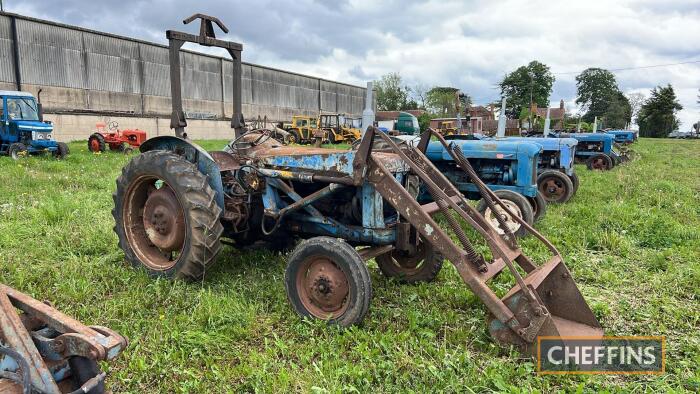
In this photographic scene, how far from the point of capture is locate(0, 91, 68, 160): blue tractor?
47.5ft

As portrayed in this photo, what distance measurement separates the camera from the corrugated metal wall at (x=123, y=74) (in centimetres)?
2319

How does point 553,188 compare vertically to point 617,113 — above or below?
below

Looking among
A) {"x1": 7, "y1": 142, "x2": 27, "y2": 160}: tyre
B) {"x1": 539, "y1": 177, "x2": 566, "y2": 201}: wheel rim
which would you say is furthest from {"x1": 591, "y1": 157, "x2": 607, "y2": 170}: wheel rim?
{"x1": 7, "y1": 142, "x2": 27, "y2": 160}: tyre

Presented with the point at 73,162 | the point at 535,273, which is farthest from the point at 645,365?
the point at 73,162

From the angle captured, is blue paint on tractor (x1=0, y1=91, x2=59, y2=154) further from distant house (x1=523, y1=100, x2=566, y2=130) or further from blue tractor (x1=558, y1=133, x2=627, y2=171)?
distant house (x1=523, y1=100, x2=566, y2=130)

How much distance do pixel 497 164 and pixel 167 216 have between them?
5427 millimetres

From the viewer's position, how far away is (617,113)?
223 ft

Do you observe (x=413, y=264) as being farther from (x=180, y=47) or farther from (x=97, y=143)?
(x=97, y=143)

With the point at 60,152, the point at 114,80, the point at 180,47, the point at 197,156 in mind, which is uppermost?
the point at 114,80

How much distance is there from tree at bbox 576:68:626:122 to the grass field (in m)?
77.6

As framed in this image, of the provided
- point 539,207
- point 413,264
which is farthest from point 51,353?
point 539,207

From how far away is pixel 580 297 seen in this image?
3.41 metres

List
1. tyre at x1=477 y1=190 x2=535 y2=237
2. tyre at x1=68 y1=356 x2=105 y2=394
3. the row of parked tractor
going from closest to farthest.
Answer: tyre at x1=68 y1=356 x2=105 y2=394 < the row of parked tractor < tyre at x1=477 y1=190 x2=535 y2=237

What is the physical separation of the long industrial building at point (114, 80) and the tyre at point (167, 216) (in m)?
22.9
